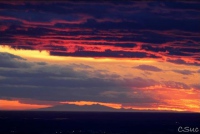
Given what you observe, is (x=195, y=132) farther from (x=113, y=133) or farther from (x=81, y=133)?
(x=81, y=133)

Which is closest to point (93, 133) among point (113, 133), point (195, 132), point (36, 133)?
point (113, 133)

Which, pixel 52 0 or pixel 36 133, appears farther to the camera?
pixel 36 133

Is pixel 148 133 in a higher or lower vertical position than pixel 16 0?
lower

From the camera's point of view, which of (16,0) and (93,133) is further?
(93,133)

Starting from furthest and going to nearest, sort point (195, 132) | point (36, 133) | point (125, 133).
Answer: point (125, 133)
point (36, 133)
point (195, 132)

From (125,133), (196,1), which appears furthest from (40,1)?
(125,133)

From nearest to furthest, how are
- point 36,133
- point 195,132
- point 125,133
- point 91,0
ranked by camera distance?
point 91,0 < point 195,132 < point 36,133 < point 125,133

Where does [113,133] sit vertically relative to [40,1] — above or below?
below

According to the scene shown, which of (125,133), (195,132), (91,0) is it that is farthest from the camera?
(125,133)

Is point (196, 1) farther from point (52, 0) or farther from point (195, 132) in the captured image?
point (195, 132)
